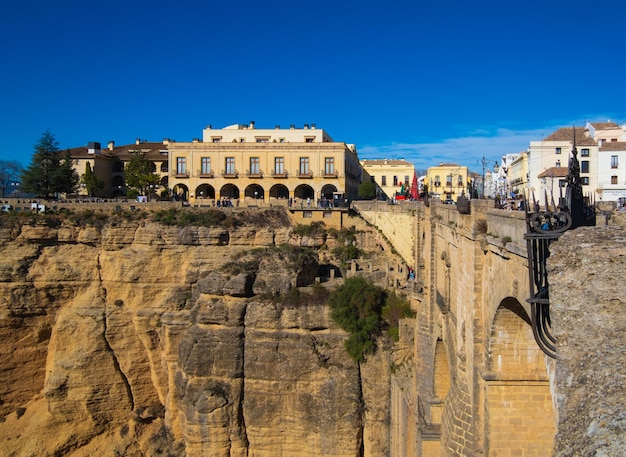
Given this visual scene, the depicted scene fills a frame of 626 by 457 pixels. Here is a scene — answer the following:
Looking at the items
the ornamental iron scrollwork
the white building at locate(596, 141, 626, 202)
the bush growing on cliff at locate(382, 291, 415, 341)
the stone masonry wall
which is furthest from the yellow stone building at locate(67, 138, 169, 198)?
the stone masonry wall

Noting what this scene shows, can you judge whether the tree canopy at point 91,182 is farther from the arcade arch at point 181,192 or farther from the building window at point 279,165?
the building window at point 279,165

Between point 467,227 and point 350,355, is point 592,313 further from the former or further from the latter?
point 350,355

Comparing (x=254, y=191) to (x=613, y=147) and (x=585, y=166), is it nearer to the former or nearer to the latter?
(x=585, y=166)

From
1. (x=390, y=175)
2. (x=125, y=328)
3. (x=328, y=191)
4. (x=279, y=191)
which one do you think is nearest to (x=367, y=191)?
(x=328, y=191)

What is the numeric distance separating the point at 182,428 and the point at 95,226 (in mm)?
12362

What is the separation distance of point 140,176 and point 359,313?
2347cm

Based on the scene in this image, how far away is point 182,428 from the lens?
23984 mm

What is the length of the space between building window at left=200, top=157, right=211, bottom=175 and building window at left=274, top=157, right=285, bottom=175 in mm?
4493

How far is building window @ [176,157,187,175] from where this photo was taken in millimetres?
38844

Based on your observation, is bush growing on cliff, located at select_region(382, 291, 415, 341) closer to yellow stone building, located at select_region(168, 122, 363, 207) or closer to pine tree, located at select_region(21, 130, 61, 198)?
yellow stone building, located at select_region(168, 122, 363, 207)

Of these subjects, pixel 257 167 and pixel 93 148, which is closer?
pixel 257 167

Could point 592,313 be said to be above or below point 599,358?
above

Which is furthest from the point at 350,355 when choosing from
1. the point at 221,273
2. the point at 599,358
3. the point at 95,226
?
the point at 599,358

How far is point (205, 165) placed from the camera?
127ft
